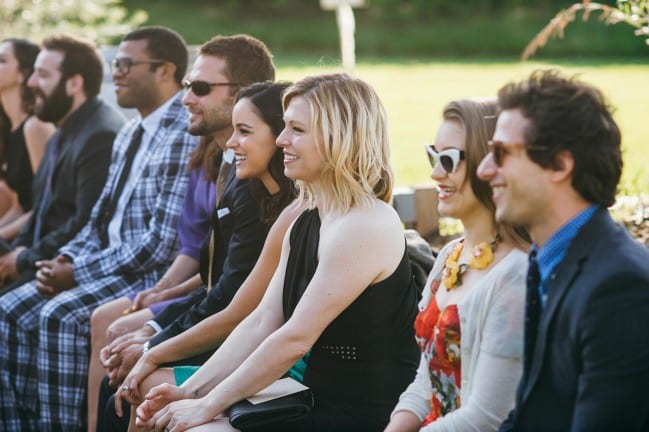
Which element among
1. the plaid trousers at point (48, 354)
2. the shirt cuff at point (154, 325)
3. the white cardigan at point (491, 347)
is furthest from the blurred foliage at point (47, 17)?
the white cardigan at point (491, 347)

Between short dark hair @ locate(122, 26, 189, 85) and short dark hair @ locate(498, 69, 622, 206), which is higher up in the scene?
short dark hair @ locate(498, 69, 622, 206)

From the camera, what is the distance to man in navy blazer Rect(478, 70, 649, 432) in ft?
9.12

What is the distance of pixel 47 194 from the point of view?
24.4ft

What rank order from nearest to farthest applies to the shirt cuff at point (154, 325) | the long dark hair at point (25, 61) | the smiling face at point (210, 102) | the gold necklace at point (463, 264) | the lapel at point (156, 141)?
the gold necklace at point (463, 264) → the shirt cuff at point (154, 325) → the smiling face at point (210, 102) → the lapel at point (156, 141) → the long dark hair at point (25, 61)

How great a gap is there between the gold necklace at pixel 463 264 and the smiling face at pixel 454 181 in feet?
0.40

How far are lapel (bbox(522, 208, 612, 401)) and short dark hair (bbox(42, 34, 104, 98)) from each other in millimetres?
5228

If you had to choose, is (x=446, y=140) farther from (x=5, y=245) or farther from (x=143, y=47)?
(x=5, y=245)

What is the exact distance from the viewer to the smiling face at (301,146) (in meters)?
4.22

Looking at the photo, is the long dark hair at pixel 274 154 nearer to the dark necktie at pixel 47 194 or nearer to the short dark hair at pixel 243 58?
the short dark hair at pixel 243 58

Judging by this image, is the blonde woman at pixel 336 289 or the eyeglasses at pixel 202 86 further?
the eyeglasses at pixel 202 86

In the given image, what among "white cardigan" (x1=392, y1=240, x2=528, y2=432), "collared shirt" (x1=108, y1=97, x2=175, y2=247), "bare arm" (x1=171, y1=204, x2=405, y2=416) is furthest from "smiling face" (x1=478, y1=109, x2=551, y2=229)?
"collared shirt" (x1=108, y1=97, x2=175, y2=247)

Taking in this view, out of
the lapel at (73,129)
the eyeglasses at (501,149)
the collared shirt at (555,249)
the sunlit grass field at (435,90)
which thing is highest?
the eyeglasses at (501,149)

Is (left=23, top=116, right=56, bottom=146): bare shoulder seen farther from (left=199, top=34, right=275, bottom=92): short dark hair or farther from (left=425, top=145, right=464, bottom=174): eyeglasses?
(left=425, top=145, right=464, bottom=174): eyeglasses

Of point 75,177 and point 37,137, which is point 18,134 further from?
point 75,177
